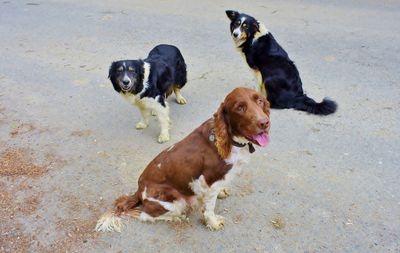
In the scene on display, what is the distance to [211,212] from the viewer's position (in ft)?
11.2

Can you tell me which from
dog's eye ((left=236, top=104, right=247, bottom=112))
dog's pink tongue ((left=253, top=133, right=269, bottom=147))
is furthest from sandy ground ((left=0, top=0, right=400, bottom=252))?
dog's eye ((left=236, top=104, right=247, bottom=112))

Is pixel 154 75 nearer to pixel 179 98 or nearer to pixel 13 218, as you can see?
pixel 179 98

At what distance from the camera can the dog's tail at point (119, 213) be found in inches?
137

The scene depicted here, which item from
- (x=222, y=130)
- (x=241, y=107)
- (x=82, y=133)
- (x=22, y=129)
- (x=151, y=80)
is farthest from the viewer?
(x=22, y=129)

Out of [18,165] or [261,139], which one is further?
[18,165]

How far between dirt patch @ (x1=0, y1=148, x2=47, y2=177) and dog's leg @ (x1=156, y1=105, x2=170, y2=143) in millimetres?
1341

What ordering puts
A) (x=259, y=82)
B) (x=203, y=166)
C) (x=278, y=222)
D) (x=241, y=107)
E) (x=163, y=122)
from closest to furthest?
(x=241, y=107)
(x=203, y=166)
(x=278, y=222)
(x=163, y=122)
(x=259, y=82)

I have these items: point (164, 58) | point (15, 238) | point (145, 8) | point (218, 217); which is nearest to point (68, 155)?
point (15, 238)

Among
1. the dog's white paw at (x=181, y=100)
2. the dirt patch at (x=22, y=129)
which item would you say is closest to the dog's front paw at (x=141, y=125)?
the dog's white paw at (x=181, y=100)

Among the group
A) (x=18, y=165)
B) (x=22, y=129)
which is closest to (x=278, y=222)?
(x=18, y=165)

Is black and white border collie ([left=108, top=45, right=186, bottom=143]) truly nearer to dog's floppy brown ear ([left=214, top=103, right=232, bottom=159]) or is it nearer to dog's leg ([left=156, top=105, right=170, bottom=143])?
dog's leg ([left=156, top=105, right=170, bottom=143])

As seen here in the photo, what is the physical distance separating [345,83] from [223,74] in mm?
1808

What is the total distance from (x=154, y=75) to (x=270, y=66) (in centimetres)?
162

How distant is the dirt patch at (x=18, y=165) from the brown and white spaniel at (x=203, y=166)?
49.9 inches
